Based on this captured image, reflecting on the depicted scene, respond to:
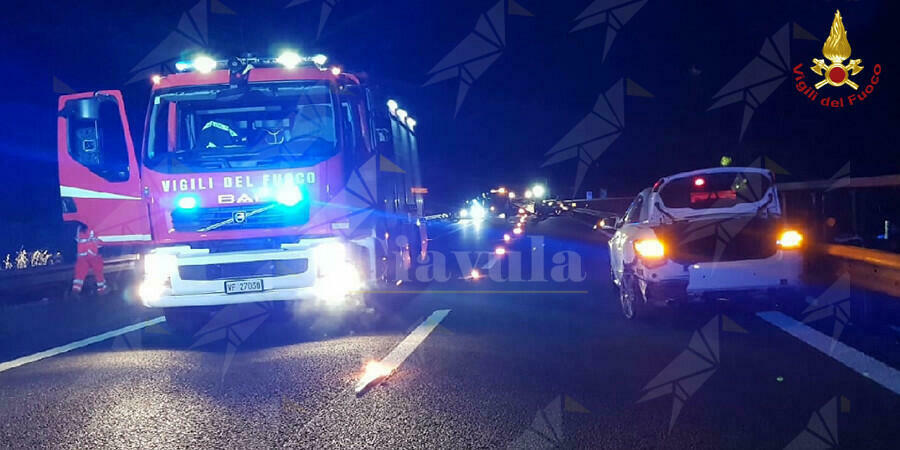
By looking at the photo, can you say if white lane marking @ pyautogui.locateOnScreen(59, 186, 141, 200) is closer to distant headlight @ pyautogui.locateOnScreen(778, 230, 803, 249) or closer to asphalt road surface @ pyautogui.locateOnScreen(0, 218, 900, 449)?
asphalt road surface @ pyautogui.locateOnScreen(0, 218, 900, 449)

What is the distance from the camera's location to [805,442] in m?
4.63

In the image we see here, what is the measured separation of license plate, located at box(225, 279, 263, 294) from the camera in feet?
28.9

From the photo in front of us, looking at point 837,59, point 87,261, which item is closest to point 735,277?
point 87,261

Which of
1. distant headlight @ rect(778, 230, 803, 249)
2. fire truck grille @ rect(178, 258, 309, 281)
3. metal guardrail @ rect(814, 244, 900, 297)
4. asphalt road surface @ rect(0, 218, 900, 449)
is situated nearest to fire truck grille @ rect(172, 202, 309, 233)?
fire truck grille @ rect(178, 258, 309, 281)

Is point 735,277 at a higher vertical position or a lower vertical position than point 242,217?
lower

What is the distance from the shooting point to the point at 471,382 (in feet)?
20.7

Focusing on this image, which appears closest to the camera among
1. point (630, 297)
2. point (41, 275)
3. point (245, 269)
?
point (245, 269)

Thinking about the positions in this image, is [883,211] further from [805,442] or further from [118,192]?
[118,192]

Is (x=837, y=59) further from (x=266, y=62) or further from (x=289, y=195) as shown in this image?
(x=289, y=195)

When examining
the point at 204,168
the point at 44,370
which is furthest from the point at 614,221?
the point at 44,370

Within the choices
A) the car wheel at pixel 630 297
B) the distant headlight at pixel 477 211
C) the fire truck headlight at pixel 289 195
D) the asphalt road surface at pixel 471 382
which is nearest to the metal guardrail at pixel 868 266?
the asphalt road surface at pixel 471 382

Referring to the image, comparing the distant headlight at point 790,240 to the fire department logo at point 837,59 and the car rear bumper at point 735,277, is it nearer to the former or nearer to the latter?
the car rear bumper at point 735,277

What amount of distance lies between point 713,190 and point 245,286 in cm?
581

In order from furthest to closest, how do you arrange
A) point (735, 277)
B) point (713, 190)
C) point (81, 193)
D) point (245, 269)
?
1. point (81, 193)
2. point (713, 190)
3. point (245, 269)
4. point (735, 277)
